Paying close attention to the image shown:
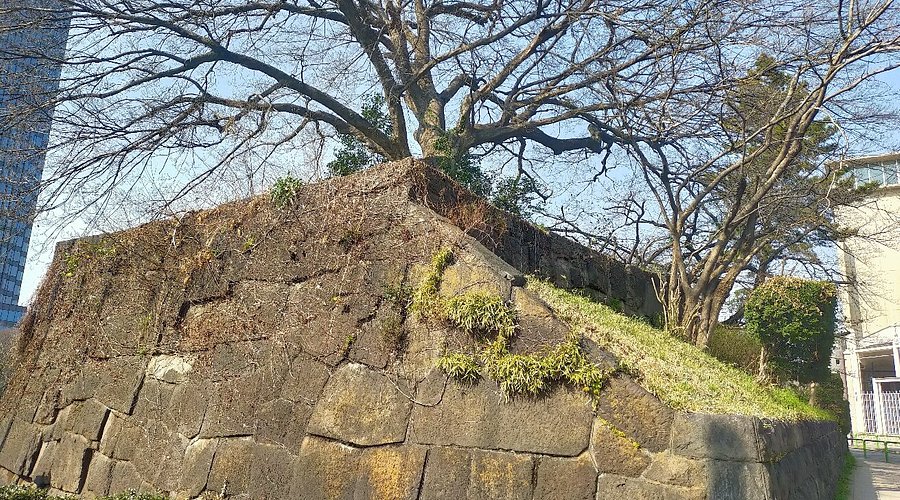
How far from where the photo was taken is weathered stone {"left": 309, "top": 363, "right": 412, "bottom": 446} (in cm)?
353

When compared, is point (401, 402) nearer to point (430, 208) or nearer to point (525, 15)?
point (430, 208)

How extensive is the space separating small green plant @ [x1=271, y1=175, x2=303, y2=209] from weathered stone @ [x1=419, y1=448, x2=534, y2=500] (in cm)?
250

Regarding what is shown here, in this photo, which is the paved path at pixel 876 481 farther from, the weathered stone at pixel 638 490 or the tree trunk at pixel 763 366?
the weathered stone at pixel 638 490

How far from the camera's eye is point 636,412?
113 inches

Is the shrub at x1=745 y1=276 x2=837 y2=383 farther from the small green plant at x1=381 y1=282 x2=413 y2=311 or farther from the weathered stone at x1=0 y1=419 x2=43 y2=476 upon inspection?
the weathered stone at x1=0 y1=419 x2=43 y2=476

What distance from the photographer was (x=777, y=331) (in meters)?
8.64

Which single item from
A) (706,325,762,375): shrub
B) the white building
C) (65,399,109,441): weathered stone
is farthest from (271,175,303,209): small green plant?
the white building

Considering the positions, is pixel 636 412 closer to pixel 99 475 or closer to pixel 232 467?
pixel 232 467

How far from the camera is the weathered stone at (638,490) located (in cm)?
266

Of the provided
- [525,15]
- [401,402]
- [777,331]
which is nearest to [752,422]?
[401,402]

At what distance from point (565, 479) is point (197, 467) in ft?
9.04

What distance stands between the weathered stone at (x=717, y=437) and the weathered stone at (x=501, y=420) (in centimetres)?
43

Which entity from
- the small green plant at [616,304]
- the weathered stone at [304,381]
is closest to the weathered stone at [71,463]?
the weathered stone at [304,381]

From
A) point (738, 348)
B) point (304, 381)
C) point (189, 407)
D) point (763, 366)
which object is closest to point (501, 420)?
point (304, 381)
